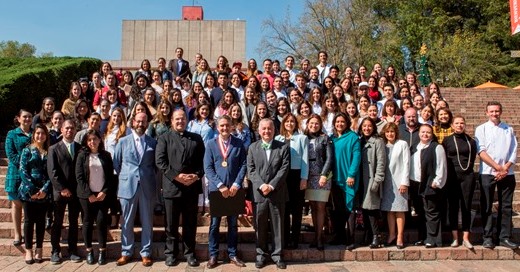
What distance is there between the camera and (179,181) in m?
5.21

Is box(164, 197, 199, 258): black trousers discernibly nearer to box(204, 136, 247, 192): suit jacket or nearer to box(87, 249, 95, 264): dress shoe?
box(204, 136, 247, 192): suit jacket

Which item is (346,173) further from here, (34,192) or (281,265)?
(34,192)

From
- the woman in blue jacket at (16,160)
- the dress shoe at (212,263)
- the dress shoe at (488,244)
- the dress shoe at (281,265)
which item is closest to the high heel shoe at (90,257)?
the woman in blue jacket at (16,160)

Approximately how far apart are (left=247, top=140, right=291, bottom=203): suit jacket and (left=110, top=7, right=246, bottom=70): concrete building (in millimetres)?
15548

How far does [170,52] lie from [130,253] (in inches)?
653

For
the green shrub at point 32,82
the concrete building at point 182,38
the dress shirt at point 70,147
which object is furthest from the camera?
the concrete building at point 182,38

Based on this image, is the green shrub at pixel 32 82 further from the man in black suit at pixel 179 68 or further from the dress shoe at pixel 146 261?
the dress shoe at pixel 146 261

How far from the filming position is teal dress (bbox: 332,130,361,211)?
5.71 m

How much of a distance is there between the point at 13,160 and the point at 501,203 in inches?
248

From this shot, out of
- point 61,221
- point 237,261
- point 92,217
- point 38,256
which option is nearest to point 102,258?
point 92,217

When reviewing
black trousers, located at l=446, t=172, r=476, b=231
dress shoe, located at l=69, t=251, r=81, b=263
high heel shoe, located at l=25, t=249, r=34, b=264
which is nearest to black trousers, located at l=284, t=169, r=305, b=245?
black trousers, located at l=446, t=172, r=476, b=231

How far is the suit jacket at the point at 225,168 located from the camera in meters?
5.31

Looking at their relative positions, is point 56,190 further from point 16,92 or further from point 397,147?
point 16,92

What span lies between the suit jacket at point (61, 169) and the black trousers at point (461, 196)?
15.8 ft
